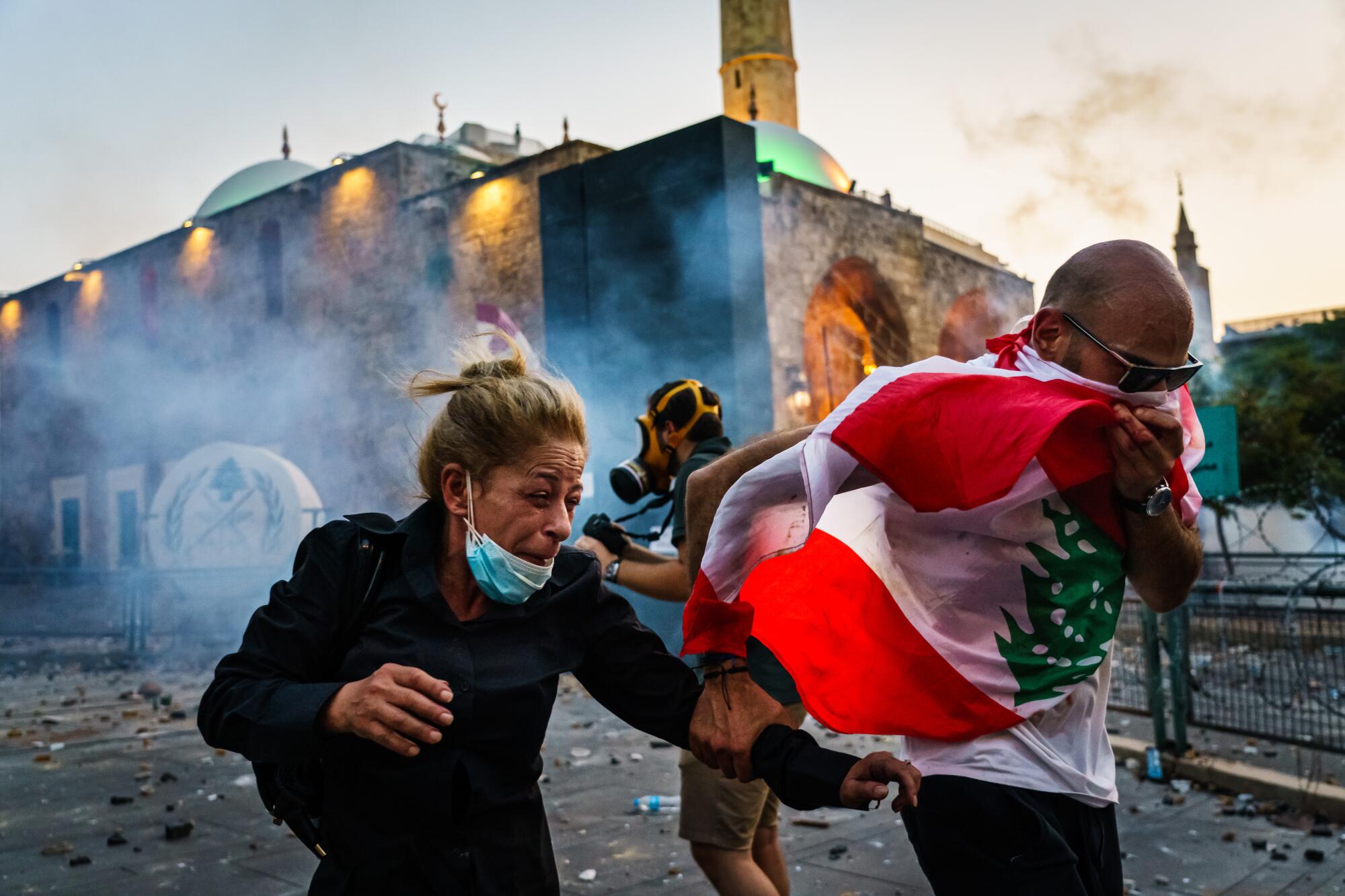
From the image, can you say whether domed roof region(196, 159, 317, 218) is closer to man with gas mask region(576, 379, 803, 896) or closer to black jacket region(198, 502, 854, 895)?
man with gas mask region(576, 379, 803, 896)

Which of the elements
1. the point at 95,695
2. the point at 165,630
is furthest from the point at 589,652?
the point at 165,630

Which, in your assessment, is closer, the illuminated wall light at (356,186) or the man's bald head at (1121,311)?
the man's bald head at (1121,311)

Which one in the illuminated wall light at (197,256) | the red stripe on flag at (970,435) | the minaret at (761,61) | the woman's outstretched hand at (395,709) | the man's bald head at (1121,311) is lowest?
the woman's outstretched hand at (395,709)

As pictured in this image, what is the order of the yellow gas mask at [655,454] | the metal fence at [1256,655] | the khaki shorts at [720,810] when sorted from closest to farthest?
the khaki shorts at [720,810] → the yellow gas mask at [655,454] → the metal fence at [1256,655]

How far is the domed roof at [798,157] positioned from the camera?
22.2 metres

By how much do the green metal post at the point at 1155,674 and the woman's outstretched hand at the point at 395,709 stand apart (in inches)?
225

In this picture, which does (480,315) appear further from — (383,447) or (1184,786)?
(1184,786)

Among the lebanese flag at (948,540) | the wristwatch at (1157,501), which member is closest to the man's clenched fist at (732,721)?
the lebanese flag at (948,540)

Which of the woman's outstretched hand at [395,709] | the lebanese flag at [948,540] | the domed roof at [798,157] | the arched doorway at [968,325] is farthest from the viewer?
the arched doorway at [968,325]

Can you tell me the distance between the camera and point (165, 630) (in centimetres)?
1502

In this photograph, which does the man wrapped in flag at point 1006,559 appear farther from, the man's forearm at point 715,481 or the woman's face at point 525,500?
the woman's face at point 525,500

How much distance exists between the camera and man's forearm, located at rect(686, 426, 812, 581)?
237 centimetres

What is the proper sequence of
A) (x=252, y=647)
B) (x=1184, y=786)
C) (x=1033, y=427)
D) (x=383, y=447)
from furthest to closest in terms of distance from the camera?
1. (x=383, y=447)
2. (x=1184, y=786)
3. (x=252, y=647)
4. (x=1033, y=427)

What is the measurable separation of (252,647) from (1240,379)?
33.2m
